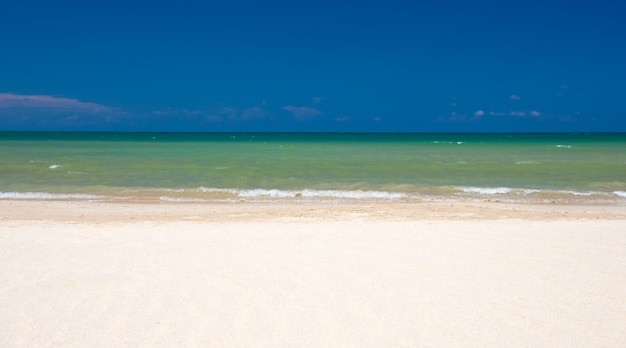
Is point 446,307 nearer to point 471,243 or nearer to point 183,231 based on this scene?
point 471,243

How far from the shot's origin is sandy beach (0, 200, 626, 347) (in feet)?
13.7

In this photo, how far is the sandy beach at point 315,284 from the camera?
164 inches

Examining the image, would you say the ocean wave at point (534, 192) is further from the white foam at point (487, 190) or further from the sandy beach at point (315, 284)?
the sandy beach at point (315, 284)

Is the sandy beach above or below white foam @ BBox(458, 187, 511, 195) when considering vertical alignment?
above

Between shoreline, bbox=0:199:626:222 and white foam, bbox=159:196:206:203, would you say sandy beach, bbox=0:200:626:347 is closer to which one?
shoreline, bbox=0:199:626:222

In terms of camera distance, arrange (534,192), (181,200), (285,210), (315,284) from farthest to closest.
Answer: (534,192) → (181,200) → (285,210) → (315,284)

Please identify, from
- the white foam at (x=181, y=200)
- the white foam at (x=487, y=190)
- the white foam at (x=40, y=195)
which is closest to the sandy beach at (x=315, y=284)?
the white foam at (x=181, y=200)

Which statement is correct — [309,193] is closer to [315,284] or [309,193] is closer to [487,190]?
[487,190]

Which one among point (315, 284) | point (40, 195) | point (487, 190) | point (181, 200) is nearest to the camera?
point (315, 284)

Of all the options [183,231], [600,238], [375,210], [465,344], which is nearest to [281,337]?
[465,344]

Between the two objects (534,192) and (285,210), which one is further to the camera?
(534,192)

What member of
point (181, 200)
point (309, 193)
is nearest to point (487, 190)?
point (309, 193)

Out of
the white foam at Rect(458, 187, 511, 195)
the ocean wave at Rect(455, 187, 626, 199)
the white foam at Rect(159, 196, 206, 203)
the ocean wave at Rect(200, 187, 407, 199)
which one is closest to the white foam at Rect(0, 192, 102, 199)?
the white foam at Rect(159, 196, 206, 203)

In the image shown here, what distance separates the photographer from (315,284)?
5.47m
